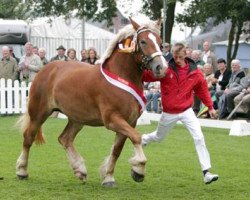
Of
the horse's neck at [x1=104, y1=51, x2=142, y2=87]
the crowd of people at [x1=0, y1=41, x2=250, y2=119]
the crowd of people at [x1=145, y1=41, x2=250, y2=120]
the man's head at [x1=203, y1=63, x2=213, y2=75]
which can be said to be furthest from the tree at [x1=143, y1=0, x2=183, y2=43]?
the horse's neck at [x1=104, y1=51, x2=142, y2=87]

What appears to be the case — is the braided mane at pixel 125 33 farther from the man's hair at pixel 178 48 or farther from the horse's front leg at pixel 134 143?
the horse's front leg at pixel 134 143

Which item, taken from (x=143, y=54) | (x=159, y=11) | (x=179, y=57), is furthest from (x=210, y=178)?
(x=159, y=11)

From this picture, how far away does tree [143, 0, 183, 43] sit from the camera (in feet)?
94.1

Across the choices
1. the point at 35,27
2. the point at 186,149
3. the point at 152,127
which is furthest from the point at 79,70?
the point at 35,27

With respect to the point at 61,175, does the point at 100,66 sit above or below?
A: above

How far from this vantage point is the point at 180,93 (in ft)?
26.7

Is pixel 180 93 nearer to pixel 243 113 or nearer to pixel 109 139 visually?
pixel 109 139

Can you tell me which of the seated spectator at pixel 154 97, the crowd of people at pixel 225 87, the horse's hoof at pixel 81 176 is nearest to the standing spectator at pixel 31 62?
the seated spectator at pixel 154 97

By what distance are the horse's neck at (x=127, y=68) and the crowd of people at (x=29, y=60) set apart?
9.34 meters

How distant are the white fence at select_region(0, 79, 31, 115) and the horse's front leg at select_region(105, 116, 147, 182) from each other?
37.1 ft

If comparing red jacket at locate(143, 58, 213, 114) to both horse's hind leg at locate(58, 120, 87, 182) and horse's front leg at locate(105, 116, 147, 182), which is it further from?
horse's hind leg at locate(58, 120, 87, 182)

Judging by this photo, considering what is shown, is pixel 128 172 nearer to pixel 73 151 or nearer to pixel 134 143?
pixel 73 151

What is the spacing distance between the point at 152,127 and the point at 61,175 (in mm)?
6707

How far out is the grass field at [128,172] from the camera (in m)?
7.58
